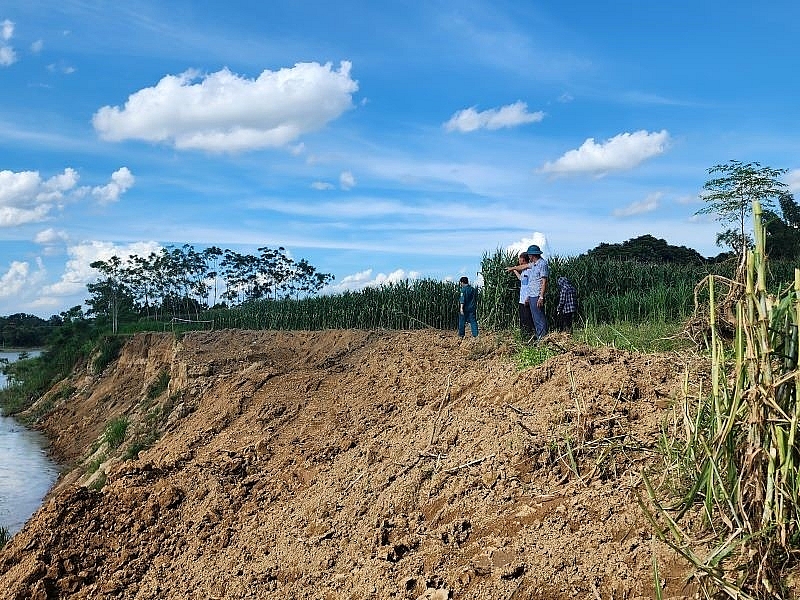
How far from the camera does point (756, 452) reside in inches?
106

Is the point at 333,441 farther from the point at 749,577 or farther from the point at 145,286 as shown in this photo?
the point at 145,286

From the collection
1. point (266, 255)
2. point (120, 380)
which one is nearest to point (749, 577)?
point (120, 380)

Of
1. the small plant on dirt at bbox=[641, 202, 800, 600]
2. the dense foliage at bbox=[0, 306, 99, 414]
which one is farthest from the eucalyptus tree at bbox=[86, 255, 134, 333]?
the small plant on dirt at bbox=[641, 202, 800, 600]

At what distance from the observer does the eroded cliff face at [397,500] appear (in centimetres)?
347

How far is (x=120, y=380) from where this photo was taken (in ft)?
67.7

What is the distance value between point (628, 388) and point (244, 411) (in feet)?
20.9

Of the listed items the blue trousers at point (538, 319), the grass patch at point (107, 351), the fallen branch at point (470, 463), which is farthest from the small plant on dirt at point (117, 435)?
the fallen branch at point (470, 463)

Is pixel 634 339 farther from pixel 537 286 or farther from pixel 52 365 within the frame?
pixel 52 365

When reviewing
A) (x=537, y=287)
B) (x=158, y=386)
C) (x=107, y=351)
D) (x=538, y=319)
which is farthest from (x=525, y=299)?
(x=107, y=351)

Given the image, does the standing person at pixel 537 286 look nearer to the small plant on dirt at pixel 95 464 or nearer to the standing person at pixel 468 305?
the standing person at pixel 468 305

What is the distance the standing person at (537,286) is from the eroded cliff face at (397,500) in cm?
124

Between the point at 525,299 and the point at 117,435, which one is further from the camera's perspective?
the point at 117,435

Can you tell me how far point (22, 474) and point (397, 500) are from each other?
13.1 meters

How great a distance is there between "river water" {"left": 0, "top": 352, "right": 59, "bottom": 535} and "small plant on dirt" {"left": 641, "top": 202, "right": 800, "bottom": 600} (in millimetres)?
10503
